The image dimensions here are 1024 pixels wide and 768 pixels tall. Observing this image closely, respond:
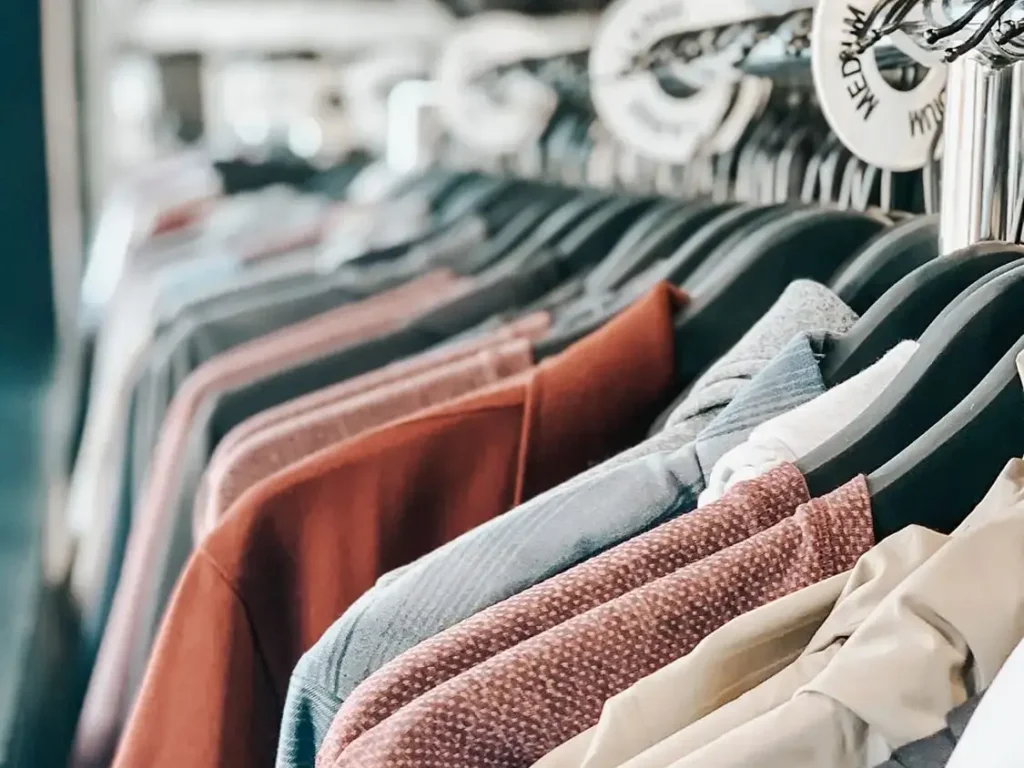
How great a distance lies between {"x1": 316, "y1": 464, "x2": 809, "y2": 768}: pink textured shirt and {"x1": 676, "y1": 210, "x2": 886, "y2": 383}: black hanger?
0.79 feet

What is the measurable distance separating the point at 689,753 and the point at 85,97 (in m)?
1.81

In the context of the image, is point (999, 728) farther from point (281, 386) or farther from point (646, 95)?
point (646, 95)

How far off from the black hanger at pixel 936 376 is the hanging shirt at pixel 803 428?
1 centimetres

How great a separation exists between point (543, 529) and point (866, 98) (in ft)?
0.97

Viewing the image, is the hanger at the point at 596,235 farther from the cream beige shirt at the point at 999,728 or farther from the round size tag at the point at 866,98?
the cream beige shirt at the point at 999,728

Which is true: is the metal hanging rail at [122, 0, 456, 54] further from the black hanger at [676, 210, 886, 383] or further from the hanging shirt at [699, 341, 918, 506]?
the hanging shirt at [699, 341, 918, 506]

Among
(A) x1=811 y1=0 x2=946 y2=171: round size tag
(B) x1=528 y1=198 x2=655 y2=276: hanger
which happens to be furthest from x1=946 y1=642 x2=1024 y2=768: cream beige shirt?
(B) x1=528 y1=198 x2=655 y2=276: hanger

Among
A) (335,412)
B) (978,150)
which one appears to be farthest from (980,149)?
(335,412)

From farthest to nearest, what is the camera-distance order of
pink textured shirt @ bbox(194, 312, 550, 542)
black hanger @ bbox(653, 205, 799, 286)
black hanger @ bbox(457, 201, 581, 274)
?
black hanger @ bbox(457, 201, 581, 274) < black hanger @ bbox(653, 205, 799, 286) < pink textured shirt @ bbox(194, 312, 550, 542)

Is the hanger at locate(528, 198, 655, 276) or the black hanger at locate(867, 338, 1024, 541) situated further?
the hanger at locate(528, 198, 655, 276)

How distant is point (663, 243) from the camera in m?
0.83

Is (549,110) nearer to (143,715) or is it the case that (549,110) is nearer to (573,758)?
(143,715)

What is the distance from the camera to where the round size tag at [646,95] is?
88cm

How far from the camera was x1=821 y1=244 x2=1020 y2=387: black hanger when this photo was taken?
0.50 meters
